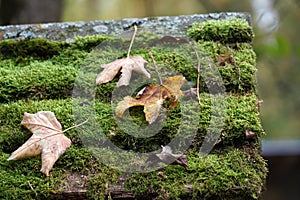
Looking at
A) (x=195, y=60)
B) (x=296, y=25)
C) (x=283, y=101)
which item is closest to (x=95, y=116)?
(x=195, y=60)

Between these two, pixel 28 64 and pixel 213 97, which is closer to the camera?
pixel 213 97

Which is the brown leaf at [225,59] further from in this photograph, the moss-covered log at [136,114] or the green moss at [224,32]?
the green moss at [224,32]

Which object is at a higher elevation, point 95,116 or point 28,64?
point 28,64

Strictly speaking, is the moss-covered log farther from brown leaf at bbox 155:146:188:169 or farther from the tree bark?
the tree bark

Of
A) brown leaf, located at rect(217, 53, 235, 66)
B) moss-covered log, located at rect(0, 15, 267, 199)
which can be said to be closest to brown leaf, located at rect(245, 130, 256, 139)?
moss-covered log, located at rect(0, 15, 267, 199)

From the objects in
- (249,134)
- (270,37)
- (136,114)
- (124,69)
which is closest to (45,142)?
(136,114)

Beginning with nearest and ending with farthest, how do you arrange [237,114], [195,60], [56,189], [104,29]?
1. [56,189]
2. [237,114]
3. [195,60]
4. [104,29]

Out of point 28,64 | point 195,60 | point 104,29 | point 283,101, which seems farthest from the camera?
point 283,101

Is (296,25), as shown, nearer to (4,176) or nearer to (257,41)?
(257,41)
